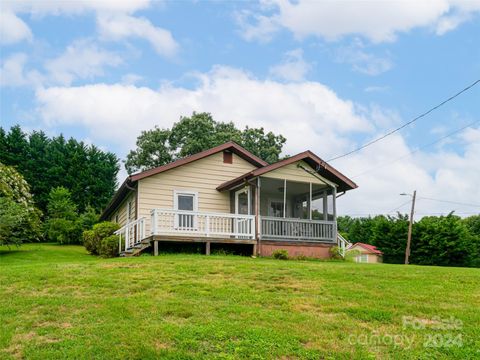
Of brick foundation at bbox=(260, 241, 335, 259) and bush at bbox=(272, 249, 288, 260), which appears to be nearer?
bush at bbox=(272, 249, 288, 260)

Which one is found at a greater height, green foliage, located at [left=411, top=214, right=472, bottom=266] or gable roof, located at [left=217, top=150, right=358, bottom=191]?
gable roof, located at [left=217, top=150, right=358, bottom=191]

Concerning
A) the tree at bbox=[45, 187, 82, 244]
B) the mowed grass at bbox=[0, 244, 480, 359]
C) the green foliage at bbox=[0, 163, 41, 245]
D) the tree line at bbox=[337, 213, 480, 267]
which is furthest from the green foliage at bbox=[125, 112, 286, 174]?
the mowed grass at bbox=[0, 244, 480, 359]

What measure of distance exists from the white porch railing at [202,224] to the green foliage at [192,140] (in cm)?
2039

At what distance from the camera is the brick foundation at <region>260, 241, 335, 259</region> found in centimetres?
1778

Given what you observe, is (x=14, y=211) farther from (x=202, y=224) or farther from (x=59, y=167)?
(x=59, y=167)

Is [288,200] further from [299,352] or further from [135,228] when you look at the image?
[299,352]

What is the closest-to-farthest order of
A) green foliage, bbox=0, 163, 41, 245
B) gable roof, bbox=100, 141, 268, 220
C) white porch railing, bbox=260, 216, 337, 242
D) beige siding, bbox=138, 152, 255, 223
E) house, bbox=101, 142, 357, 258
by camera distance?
house, bbox=101, 142, 357, 258, white porch railing, bbox=260, 216, 337, 242, gable roof, bbox=100, 141, 268, 220, beige siding, bbox=138, 152, 255, 223, green foliage, bbox=0, 163, 41, 245

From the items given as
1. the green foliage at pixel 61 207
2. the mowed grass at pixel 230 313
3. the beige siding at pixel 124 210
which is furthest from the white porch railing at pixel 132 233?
the green foliage at pixel 61 207

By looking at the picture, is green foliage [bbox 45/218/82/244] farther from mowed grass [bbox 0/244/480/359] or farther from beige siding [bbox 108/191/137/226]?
mowed grass [bbox 0/244/480/359]

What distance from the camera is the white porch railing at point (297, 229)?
18.0 metres

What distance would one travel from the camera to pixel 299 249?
18.1 metres

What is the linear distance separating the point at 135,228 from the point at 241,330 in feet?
40.2

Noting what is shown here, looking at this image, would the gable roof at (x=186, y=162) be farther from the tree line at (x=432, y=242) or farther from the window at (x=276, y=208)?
the tree line at (x=432, y=242)

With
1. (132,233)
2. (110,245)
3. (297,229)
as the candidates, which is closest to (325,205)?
(297,229)
